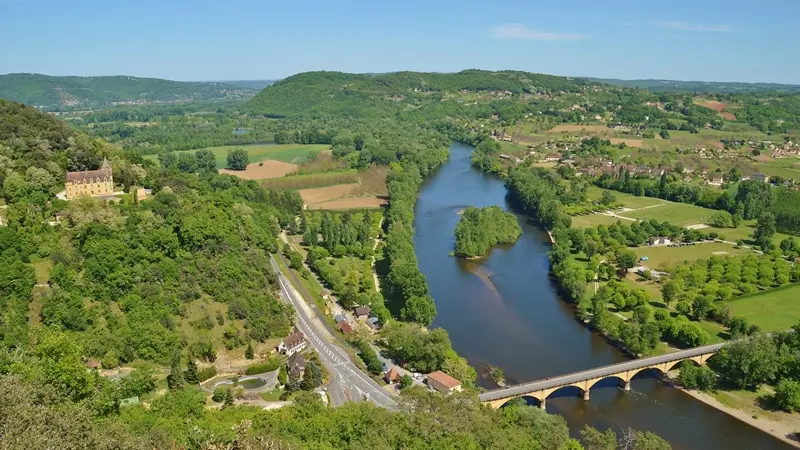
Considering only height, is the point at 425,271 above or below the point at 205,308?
below

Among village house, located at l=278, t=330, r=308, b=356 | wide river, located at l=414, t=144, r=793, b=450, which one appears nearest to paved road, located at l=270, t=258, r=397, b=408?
village house, located at l=278, t=330, r=308, b=356

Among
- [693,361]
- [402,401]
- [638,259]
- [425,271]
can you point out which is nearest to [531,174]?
[638,259]

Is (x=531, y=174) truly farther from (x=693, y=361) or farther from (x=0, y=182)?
(x=0, y=182)

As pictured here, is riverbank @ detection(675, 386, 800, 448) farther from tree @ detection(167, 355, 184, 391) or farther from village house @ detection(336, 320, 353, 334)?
tree @ detection(167, 355, 184, 391)

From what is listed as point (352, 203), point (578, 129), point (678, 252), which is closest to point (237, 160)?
point (352, 203)

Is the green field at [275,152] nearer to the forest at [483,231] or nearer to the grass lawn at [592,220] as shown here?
the forest at [483,231]
